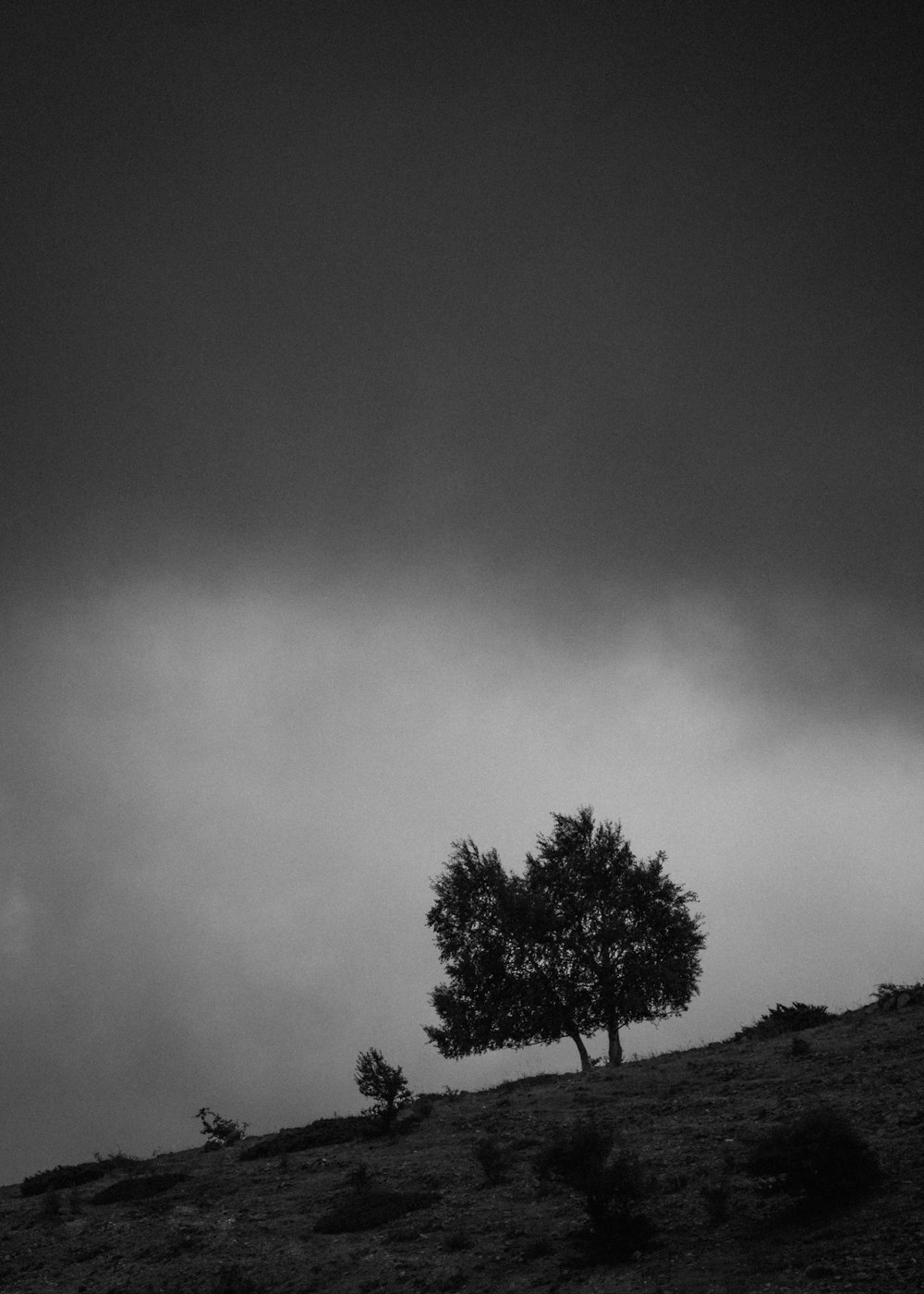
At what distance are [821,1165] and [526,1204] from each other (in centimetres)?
838

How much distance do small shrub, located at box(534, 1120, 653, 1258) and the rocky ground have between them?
0.42 meters

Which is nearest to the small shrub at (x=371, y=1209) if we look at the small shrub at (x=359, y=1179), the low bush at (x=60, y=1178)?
the small shrub at (x=359, y=1179)

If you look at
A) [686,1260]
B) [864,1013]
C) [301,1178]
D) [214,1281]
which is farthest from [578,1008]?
[686,1260]

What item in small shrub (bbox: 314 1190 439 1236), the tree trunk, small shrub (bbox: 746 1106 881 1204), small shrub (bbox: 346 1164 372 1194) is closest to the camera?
small shrub (bbox: 746 1106 881 1204)

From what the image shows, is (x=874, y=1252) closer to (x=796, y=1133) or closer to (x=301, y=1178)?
(x=796, y=1133)

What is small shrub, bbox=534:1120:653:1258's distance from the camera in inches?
651

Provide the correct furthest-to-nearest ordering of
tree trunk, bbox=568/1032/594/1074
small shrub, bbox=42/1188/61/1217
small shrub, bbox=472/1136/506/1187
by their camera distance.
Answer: tree trunk, bbox=568/1032/594/1074
small shrub, bbox=42/1188/61/1217
small shrub, bbox=472/1136/506/1187

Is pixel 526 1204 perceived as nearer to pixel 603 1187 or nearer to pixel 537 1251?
pixel 537 1251

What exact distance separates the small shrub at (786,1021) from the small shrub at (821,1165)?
24.0 metres

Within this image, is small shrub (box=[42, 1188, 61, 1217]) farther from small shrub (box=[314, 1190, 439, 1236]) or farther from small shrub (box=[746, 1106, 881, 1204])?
small shrub (box=[746, 1106, 881, 1204])

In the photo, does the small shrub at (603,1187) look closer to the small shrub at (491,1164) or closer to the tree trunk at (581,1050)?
the small shrub at (491,1164)

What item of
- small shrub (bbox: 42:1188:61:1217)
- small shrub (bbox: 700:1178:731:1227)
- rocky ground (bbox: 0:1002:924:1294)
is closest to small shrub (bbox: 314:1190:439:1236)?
rocky ground (bbox: 0:1002:924:1294)

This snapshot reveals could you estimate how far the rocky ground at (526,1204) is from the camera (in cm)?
1491

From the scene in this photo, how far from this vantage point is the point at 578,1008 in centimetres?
4519
